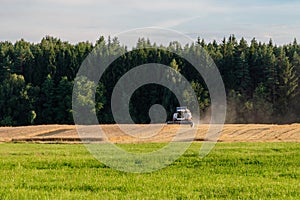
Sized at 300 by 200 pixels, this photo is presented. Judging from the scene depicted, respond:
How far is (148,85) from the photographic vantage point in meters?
85.4

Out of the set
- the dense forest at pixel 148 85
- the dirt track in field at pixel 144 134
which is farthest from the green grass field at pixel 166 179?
the dense forest at pixel 148 85

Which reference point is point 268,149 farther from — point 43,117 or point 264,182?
point 43,117

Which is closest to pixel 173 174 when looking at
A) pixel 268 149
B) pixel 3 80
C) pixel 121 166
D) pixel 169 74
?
pixel 121 166

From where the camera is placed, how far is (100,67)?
3342 inches

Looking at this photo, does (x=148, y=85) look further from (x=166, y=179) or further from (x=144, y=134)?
(x=166, y=179)

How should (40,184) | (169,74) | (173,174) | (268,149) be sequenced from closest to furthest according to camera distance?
(40,184) → (173,174) → (268,149) → (169,74)

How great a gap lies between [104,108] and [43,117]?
33.9 feet

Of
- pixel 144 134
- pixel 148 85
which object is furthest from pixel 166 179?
pixel 148 85

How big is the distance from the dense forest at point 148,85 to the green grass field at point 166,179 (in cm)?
5737

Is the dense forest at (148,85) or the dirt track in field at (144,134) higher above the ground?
the dense forest at (148,85)

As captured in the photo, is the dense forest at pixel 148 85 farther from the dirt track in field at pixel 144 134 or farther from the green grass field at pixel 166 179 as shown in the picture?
Result: the green grass field at pixel 166 179

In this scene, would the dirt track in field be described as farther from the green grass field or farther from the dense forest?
the dense forest

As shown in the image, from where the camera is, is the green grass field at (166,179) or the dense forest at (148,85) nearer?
the green grass field at (166,179)

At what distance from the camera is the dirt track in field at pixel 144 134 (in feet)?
121
